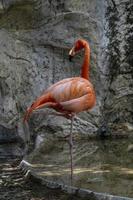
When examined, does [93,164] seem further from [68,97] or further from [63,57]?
[63,57]

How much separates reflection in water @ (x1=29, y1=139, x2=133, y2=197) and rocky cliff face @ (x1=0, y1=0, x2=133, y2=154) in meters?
0.51

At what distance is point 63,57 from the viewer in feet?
22.5

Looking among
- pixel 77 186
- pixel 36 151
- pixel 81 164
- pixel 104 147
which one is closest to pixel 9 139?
pixel 36 151

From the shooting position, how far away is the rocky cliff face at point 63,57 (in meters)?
6.75

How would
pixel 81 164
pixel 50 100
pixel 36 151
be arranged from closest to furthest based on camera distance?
pixel 50 100 → pixel 81 164 → pixel 36 151

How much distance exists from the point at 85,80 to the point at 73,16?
6.62 feet

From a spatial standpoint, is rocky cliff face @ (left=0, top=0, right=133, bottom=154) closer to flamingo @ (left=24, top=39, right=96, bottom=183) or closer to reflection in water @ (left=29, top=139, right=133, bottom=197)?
reflection in water @ (left=29, top=139, right=133, bottom=197)

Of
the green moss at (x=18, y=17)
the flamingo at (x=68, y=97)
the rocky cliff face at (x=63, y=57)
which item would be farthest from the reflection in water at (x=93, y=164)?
the green moss at (x=18, y=17)

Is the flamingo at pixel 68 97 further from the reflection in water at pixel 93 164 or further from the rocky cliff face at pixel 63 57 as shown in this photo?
the rocky cliff face at pixel 63 57

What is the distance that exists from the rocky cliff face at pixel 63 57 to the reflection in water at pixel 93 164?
19.9 inches

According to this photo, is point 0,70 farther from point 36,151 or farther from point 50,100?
point 50,100

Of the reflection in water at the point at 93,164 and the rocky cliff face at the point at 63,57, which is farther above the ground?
the rocky cliff face at the point at 63,57

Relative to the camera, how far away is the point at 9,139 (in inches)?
260

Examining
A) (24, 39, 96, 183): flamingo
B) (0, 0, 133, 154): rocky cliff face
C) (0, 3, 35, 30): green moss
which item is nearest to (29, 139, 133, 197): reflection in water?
(24, 39, 96, 183): flamingo
